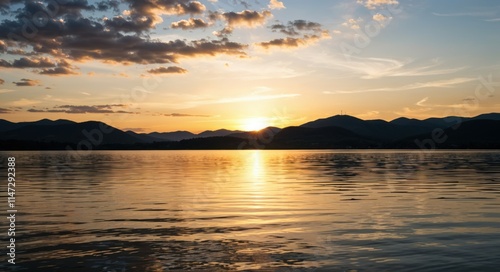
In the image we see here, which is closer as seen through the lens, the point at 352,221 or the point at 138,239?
the point at 138,239

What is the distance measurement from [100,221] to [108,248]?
848cm

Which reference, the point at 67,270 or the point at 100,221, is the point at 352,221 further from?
the point at 67,270

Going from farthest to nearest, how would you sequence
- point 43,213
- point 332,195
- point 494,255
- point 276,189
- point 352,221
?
point 276,189 < point 332,195 < point 43,213 < point 352,221 < point 494,255

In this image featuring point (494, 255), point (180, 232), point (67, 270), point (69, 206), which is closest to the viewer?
point (67, 270)

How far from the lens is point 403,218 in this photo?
29.4m

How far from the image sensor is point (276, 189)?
50.8m

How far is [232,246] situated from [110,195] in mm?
25700

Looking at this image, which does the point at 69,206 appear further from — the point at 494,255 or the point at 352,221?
the point at 494,255

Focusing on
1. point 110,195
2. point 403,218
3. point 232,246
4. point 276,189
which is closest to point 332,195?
point 276,189

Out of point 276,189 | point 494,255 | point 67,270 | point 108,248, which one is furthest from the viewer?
point 276,189

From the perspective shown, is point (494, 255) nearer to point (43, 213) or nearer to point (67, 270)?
point (67, 270)

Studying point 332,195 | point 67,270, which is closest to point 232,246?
point 67,270

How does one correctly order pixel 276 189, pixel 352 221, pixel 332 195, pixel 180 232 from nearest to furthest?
pixel 180 232 → pixel 352 221 → pixel 332 195 → pixel 276 189

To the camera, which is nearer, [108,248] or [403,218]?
[108,248]
